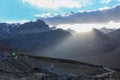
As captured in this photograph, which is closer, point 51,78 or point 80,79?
point 51,78

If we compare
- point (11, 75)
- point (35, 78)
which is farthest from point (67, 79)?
point (11, 75)

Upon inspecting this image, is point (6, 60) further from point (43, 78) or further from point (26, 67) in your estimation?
point (43, 78)

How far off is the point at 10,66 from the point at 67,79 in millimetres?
14215

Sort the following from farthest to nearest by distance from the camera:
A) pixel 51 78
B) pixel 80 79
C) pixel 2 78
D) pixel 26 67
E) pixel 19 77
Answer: pixel 26 67
pixel 80 79
pixel 51 78
pixel 19 77
pixel 2 78

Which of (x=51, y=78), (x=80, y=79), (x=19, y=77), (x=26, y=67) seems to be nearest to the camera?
(x=19, y=77)

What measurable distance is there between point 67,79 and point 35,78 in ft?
24.4

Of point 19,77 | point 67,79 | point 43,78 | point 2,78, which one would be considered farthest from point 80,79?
A: point 2,78

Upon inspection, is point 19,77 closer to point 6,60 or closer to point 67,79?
point 67,79

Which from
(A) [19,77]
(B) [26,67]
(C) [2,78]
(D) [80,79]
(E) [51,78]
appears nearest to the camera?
(C) [2,78]

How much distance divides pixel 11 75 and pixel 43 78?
6500 mm

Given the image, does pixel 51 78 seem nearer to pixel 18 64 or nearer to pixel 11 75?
pixel 11 75

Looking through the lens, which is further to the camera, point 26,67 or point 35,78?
point 26,67

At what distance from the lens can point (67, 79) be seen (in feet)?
216

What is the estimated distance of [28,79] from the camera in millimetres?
59531
